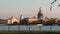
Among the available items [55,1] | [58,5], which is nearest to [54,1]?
[55,1]

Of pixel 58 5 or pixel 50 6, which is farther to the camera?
pixel 58 5

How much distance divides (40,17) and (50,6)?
108 metres

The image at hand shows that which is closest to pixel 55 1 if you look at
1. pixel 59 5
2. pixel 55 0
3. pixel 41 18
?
pixel 55 0

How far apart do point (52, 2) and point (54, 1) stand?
10.8 inches

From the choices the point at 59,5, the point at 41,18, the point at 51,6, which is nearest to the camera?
the point at 51,6

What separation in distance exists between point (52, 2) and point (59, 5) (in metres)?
1.94

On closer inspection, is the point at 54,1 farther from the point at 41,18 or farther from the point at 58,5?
the point at 41,18

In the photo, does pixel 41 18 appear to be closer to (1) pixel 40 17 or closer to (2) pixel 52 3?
(1) pixel 40 17

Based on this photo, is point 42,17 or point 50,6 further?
point 42,17

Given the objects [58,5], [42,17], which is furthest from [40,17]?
[58,5]

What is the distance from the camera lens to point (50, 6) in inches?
1002

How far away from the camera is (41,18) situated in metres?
130

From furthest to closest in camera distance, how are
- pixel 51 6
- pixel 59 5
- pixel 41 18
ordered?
pixel 41 18 < pixel 59 5 < pixel 51 6

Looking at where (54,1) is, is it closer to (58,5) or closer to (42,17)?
(58,5)
